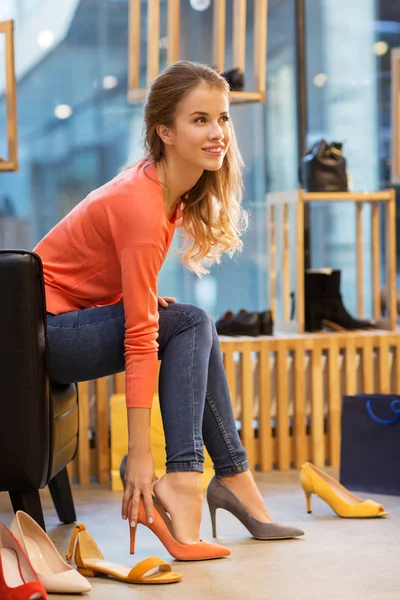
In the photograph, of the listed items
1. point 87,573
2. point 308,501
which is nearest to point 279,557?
point 87,573

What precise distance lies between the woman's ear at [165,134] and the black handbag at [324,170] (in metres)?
1.45

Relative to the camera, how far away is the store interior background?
4023 mm

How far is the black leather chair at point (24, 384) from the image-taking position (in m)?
2.01

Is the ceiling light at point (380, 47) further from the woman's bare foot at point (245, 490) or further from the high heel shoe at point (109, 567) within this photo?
the high heel shoe at point (109, 567)

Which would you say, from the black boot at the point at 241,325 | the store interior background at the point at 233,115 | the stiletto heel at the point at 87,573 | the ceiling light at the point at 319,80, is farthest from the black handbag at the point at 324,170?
the stiletto heel at the point at 87,573

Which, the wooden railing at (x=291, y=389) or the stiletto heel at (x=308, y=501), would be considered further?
the wooden railing at (x=291, y=389)

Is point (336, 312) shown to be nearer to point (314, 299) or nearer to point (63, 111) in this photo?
point (314, 299)

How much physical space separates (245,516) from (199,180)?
2.65 feet

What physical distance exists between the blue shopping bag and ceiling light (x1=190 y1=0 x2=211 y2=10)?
2020 millimetres

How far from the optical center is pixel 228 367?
3238 millimetres

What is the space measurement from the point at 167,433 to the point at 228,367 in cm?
126

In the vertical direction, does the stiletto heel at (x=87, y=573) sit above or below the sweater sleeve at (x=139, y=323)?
below

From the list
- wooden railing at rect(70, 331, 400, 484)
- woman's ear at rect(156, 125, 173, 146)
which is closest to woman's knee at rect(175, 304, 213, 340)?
woman's ear at rect(156, 125, 173, 146)

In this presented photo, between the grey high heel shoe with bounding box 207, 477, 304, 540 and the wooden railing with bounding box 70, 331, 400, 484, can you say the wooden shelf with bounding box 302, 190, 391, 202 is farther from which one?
the grey high heel shoe with bounding box 207, 477, 304, 540
